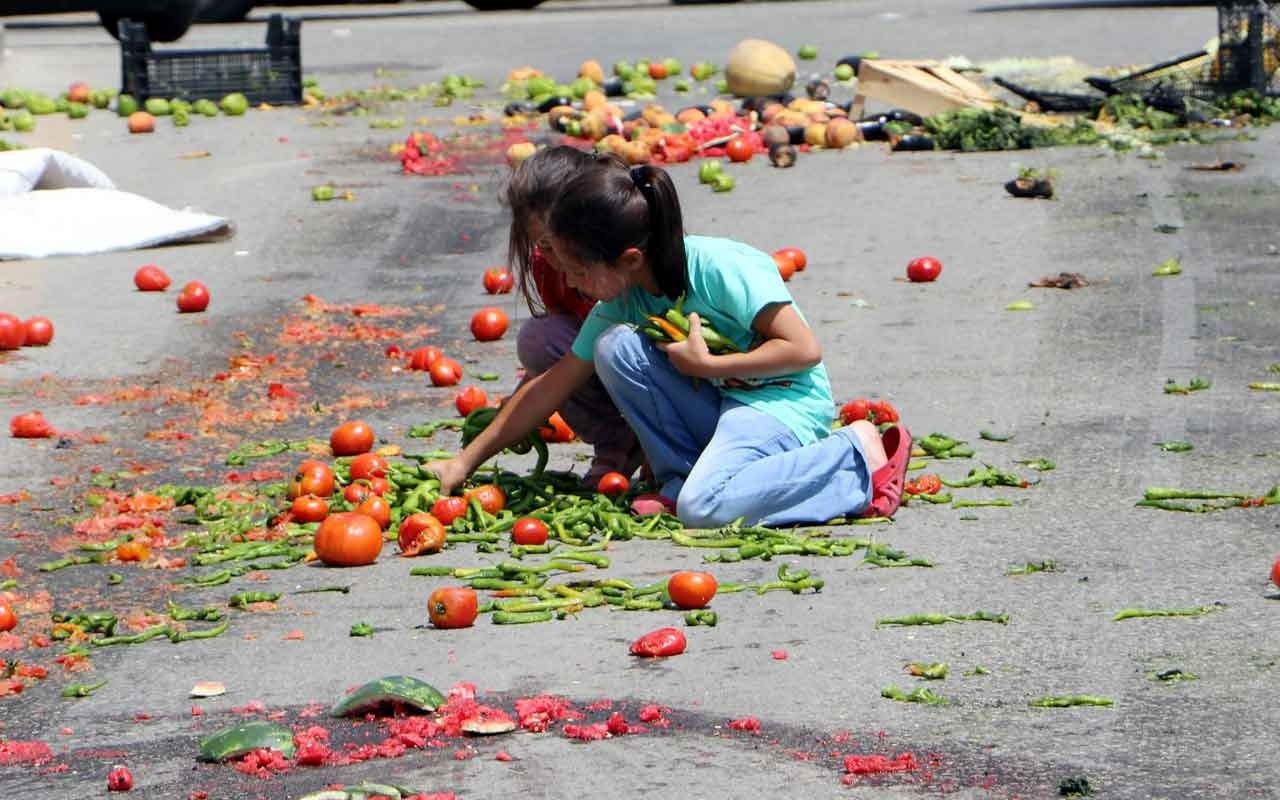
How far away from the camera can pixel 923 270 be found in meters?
10.7

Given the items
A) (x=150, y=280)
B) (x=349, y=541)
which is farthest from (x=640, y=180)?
(x=150, y=280)

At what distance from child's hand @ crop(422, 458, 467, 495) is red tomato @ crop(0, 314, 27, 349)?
3.60m

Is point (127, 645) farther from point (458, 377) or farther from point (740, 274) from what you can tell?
point (458, 377)

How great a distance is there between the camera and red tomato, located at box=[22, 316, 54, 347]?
9.77 meters

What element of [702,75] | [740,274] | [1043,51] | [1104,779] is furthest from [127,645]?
[1043,51]

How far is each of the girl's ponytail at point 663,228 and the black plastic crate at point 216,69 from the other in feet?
40.7

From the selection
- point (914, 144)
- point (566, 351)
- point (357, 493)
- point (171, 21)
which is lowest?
point (171, 21)

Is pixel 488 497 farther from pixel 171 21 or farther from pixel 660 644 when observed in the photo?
pixel 171 21

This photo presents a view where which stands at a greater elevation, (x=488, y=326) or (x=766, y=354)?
(x=766, y=354)

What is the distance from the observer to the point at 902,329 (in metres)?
9.81

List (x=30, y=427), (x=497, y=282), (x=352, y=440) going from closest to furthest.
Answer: (x=352, y=440) < (x=30, y=427) < (x=497, y=282)

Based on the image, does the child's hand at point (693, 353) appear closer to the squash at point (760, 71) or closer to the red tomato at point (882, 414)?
the red tomato at point (882, 414)

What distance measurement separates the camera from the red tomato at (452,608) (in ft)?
18.2

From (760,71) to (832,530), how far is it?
39.7 feet
